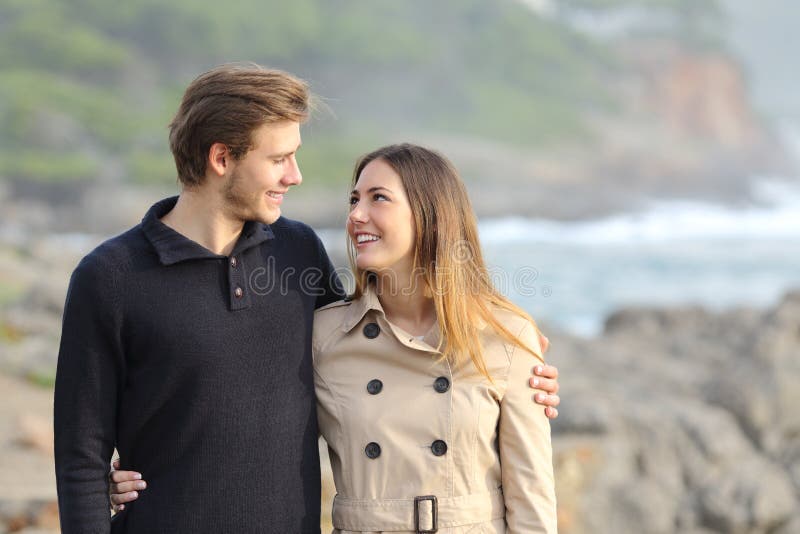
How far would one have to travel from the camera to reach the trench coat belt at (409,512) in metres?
2.34

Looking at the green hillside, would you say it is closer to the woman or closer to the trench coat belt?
the woman

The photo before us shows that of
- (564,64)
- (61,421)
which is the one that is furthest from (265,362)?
(564,64)

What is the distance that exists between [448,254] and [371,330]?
0.90ft

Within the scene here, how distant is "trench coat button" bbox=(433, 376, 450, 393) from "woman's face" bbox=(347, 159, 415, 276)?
1.04 ft

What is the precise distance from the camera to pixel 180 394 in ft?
7.47

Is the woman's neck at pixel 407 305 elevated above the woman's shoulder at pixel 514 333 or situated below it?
above

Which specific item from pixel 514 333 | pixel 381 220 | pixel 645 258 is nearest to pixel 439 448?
pixel 514 333

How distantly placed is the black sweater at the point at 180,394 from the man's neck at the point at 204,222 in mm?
40

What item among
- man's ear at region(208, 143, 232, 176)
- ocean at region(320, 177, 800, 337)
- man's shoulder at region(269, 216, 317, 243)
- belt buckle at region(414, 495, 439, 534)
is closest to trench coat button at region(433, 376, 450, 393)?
belt buckle at region(414, 495, 439, 534)

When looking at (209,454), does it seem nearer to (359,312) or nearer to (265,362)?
(265,362)

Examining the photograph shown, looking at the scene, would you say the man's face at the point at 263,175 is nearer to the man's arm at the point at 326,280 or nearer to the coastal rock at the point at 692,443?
the man's arm at the point at 326,280

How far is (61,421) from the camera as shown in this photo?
2211 millimetres

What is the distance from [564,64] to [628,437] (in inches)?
1976

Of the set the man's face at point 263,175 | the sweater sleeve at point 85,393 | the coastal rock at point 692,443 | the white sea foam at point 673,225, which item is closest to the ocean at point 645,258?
the white sea foam at point 673,225
